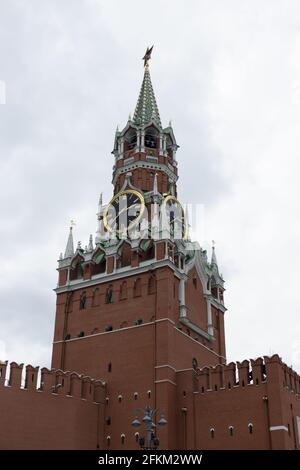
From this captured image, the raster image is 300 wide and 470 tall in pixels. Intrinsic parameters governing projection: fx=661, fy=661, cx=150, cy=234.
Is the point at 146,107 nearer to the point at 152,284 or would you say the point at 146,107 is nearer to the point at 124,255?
the point at 124,255

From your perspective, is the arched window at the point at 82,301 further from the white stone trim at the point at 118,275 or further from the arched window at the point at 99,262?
the arched window at the point at 99,262

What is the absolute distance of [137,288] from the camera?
48.2m

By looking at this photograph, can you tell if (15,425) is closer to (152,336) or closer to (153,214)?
(152,336)

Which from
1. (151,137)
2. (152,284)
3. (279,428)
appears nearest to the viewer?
(279,428)

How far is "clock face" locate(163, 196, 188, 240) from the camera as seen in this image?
172ft

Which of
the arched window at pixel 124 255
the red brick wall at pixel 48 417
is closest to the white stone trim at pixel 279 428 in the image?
the red brick wall at pixel 48 417

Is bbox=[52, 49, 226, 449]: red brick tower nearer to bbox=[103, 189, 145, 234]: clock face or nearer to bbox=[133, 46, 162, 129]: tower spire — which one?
bbox=[103, 189, 145, 234]: clock face

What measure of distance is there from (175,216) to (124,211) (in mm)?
4256

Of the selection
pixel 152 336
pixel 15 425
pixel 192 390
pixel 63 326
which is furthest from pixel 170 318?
pixel 15 425

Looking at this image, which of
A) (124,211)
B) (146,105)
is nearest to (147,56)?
(146,105)

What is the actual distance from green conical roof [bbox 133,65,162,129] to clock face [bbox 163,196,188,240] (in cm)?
840

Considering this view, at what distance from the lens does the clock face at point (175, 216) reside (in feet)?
172

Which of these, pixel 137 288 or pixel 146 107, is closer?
pixel 137 288
